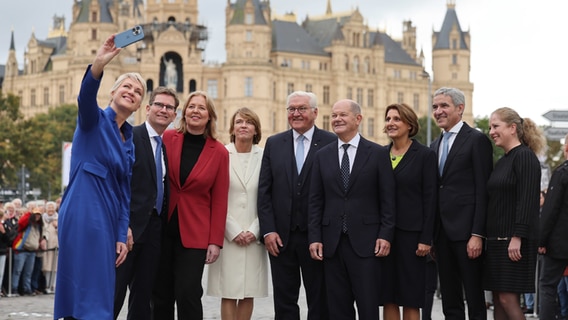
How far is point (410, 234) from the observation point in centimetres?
931

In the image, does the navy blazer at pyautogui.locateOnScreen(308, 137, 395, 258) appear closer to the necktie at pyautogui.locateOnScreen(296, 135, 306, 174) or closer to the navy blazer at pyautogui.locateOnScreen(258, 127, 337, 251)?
the navy blazer at pyautogui.locateOnScreen(258, 127, 337, 251)

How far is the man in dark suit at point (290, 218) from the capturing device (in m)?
9.66

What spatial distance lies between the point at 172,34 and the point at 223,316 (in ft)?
316

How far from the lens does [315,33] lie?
116688mm

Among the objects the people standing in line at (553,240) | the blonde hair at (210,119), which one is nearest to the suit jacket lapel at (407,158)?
the blonde hair at (210,119)

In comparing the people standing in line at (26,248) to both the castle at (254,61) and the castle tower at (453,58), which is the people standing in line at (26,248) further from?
the castle tower at (453,58)

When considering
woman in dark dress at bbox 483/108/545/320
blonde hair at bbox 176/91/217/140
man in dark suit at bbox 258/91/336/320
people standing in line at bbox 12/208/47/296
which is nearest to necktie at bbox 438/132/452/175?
woman in dark dress at bbox 483/108/545/320

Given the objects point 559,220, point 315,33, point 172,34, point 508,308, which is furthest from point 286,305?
point 315,33

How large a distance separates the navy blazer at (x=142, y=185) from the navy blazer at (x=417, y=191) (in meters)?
1.98

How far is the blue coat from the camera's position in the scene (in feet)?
23.5

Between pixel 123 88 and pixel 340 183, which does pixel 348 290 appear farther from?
pixel 123 88

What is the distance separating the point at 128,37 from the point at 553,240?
494 cm

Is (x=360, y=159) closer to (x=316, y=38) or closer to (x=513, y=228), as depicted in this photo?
(x=513, y=228)

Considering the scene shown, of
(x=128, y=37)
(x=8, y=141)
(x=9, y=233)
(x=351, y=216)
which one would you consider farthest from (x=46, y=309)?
(x=8, y=141)
